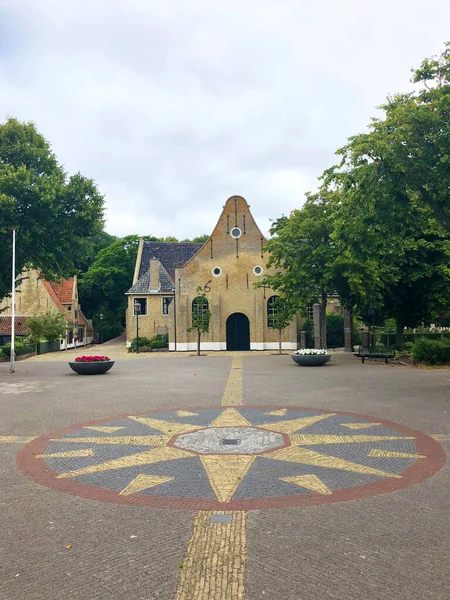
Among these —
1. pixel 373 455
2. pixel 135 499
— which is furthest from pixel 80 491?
pixel 373 455

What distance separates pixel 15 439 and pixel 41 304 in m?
45.1

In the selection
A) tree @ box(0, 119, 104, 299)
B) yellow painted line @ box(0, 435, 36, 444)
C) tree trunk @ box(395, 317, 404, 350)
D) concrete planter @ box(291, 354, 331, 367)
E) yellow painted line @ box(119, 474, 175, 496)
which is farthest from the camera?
tree trunk @ box(395, 317, 404, 350)

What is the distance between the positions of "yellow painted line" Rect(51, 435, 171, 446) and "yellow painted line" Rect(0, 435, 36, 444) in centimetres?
54

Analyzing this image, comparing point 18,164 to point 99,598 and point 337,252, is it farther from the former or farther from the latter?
point 99,598

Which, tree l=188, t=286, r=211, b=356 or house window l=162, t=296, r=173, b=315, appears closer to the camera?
tree l=188, t=286, r=211, b=356

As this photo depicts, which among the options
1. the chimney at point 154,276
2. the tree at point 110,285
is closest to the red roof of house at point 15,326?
the chimney at point 154,276

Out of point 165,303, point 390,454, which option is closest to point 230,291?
point 165,303

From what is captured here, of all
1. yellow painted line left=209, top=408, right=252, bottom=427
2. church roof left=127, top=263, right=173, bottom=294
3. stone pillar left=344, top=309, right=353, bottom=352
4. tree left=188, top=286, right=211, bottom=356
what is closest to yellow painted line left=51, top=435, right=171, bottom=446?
yellow painted line left=209, top=408, right=252, bottom=427

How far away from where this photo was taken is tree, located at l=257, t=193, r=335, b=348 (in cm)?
2581

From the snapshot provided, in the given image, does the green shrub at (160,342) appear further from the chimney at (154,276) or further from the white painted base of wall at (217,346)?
the chimney at (154,276)

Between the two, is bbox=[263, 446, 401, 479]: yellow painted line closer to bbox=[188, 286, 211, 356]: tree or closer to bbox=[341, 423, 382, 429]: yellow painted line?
bbox=[341, 423, 382, 429]: yellow painted line

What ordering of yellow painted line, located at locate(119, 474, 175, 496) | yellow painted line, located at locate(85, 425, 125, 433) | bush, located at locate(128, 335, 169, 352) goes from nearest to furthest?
yellow painted line, located at locate(119, 474, 175, 496)
yellow painted line, located at locate(85, 425, 125, 433)
bush, located at locate(128, 335, 169, 352)

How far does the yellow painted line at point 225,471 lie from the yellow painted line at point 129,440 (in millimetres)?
1337

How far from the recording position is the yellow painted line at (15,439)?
8.68 meters
